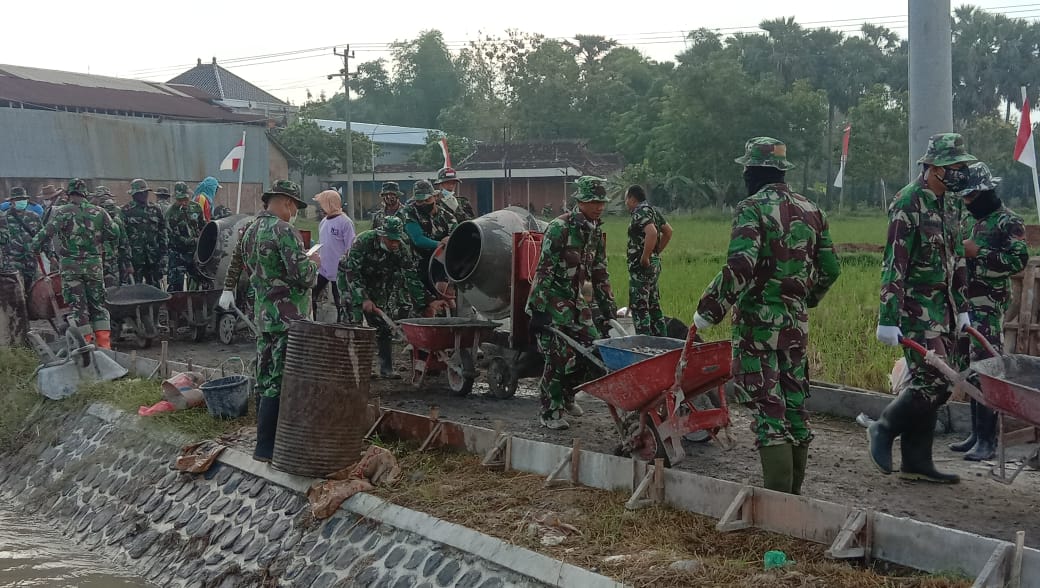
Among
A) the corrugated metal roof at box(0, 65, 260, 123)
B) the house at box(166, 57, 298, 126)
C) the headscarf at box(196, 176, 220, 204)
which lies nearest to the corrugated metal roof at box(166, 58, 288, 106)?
the house at box(166, 57, 298, 126)

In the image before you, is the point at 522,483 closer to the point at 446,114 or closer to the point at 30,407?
the point at 30,407

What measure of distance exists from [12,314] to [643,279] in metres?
7.46

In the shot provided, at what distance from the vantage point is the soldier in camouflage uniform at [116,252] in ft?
37.6

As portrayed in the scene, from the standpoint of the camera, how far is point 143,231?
13.6 m

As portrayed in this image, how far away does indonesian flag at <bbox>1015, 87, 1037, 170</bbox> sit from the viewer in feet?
31.3

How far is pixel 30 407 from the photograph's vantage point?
32.5ft

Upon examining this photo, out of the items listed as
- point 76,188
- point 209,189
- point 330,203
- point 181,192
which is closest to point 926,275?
point 330,203

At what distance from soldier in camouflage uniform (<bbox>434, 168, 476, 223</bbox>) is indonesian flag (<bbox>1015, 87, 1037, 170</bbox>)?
5.47 metres

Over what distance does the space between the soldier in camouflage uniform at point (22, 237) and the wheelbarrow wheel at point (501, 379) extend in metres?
7.97

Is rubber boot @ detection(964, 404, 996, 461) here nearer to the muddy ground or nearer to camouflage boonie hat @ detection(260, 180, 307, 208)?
the muddy ground

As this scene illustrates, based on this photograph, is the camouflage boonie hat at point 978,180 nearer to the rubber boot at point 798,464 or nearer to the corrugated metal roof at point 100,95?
the rubber boot at point 798,464

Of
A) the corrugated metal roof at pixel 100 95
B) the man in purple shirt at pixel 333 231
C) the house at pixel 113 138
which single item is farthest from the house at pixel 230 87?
the man in purple shirt at pixel 333 231

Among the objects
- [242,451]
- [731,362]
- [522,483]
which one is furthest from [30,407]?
[731,362]

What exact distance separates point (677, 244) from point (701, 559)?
19.8m
